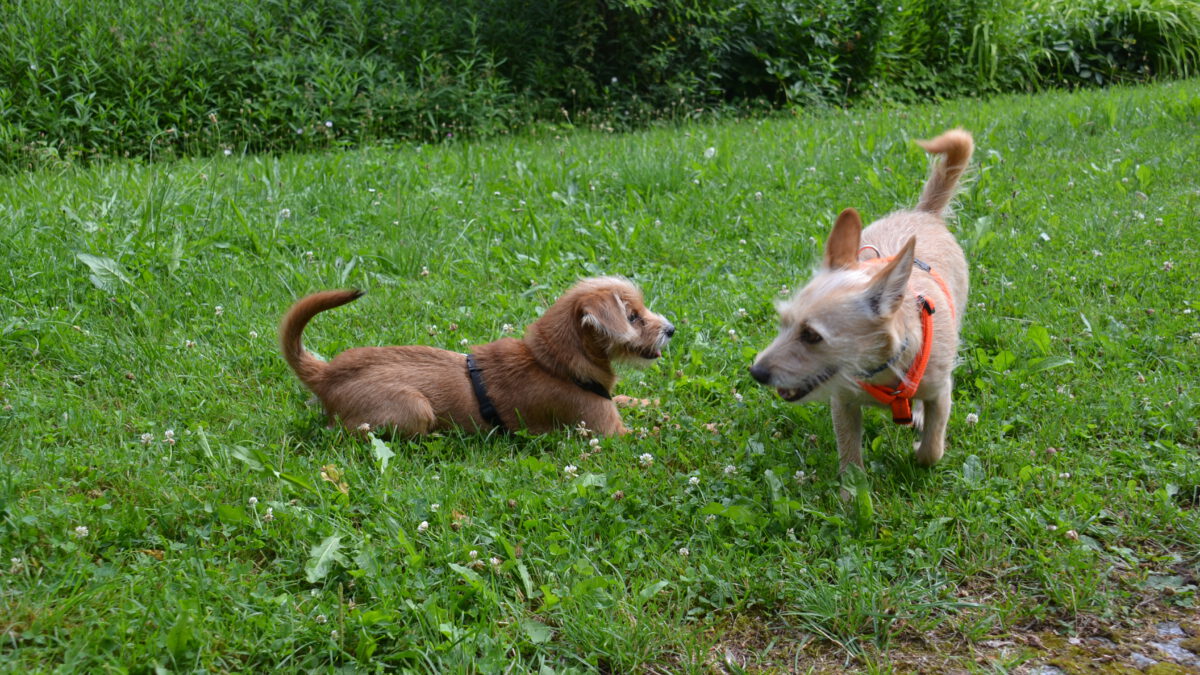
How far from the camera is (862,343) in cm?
353

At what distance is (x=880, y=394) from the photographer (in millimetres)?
3660

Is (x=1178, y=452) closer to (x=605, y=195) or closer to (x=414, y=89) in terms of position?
(x=605, y=195)

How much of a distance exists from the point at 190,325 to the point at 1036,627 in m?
4.29

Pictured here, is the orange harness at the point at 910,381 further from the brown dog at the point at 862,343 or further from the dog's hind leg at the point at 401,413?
the dog's hind leg at the point at 401,413

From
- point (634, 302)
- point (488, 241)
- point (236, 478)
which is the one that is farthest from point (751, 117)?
point (236, 478)

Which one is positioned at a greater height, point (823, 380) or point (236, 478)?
point (823, 380)

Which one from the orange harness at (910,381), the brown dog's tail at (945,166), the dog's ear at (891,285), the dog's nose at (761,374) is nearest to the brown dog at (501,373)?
the dog's nose at (761,374)

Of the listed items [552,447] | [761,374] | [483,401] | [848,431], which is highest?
[761,374]

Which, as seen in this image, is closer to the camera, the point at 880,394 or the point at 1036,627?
the point at 1036,627

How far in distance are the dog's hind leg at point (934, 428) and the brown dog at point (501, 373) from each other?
135cm

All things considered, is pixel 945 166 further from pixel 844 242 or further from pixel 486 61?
pixel 486 61

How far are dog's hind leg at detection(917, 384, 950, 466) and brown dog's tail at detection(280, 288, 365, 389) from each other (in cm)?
240

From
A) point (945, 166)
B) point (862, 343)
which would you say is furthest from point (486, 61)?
point (862, 343)

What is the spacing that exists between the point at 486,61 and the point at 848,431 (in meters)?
7.52
